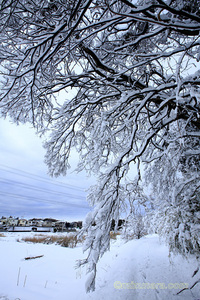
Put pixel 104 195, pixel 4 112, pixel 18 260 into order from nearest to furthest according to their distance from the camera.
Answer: pixel 104 195
pixel 4 112
pixel 18 260

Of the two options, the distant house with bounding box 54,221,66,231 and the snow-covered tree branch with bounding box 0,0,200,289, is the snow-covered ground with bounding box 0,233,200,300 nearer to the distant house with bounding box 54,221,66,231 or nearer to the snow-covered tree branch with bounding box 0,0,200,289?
the snow-covered tree branch with bounding box 0,0,200,289

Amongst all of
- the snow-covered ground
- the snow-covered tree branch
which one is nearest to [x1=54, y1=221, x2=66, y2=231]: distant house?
the snow-covered ground

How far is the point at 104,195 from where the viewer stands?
2305 mm

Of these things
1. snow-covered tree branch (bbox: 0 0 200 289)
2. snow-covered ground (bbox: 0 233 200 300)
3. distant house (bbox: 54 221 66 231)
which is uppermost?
snow-covered tree branch (bbox: 0 0 200 289)

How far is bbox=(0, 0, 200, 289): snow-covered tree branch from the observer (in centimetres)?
192

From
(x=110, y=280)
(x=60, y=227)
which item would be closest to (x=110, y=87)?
(x=110, y=280)

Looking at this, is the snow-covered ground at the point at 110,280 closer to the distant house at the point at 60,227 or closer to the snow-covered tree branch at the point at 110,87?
the snow-covered tree branch at the point at 110,87

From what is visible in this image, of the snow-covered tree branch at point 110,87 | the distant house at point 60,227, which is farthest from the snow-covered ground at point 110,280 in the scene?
the distant house at point 60,227

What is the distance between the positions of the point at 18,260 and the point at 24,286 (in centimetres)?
303

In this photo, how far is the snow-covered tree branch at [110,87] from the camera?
1.92m

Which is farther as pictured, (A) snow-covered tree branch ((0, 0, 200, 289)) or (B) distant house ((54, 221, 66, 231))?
(B) distant house ((54, 221, 66, 231))

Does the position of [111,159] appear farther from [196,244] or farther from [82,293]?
[82,293]

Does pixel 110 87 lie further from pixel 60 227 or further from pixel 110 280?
pixel 60 227

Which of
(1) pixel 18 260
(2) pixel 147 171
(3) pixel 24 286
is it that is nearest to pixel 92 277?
(3) pixel 24 286
